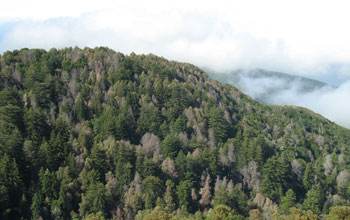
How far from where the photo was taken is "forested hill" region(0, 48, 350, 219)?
5772 centimetres

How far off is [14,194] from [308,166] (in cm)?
6577

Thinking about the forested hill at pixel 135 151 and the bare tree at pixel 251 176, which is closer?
the forested hill at pixel 135 151

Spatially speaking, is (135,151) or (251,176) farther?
(251,176)

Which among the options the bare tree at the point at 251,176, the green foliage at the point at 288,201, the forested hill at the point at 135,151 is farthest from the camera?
the bare tree at the point at 251,176

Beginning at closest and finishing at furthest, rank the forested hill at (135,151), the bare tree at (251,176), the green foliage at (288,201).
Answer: the forested hill at (135,151), the green foliage at (288,201), the bare tree at (251,176)

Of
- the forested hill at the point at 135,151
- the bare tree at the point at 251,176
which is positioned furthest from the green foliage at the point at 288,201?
the bare tree at the point at 251,176

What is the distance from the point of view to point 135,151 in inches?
2857

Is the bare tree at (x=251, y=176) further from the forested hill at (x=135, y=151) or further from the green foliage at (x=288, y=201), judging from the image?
the green foliage at (x=288, y=201)

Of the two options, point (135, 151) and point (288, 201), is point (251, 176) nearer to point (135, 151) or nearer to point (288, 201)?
point (288, 201)

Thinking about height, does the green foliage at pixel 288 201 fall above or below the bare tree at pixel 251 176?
below

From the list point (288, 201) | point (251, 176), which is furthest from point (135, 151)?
point (288, 201)

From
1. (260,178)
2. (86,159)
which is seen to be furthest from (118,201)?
(260,178)

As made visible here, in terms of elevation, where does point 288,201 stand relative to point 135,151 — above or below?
below

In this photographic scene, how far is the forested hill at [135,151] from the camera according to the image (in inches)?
2272
